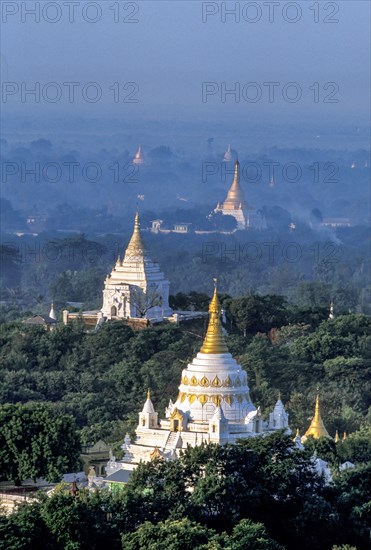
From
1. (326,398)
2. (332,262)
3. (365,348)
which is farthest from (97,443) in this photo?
(332,262)

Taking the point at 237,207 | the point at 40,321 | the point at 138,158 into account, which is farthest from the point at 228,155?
the point at 40,321

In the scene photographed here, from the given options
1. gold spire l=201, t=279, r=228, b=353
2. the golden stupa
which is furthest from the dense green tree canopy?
the golden stupa

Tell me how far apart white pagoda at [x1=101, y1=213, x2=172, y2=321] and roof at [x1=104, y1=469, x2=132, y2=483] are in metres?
26.2

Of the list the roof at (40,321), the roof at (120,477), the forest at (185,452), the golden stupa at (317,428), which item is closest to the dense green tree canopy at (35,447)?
the forest at (185,452)

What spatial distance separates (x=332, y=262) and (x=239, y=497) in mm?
93097

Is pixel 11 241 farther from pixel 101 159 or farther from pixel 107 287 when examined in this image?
pixel 107 287

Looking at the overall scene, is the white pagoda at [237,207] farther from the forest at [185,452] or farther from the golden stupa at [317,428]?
the golden stupa at [317,428]

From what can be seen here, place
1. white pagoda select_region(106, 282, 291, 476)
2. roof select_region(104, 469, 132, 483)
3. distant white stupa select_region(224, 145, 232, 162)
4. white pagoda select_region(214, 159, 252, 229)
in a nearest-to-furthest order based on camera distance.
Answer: roof select_region(104, 469, 132, 483) < white pagoda select_region(106, 282, 291, 476) < white pagoda select_region(214, 159, 252, 229) < distant white stupa select_region(224, 145, 232, 162)

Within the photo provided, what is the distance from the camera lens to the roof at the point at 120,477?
46.1 m

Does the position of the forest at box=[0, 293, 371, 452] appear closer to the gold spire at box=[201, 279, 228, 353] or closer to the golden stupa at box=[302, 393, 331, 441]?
the golden stupa at box=[302, 393, 331, 441]

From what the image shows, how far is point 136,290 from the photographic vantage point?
73.9 metres

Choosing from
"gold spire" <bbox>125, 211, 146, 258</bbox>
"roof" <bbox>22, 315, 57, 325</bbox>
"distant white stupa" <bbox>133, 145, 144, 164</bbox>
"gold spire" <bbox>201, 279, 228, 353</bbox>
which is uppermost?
"distant white stupa" <bbox>133, 145, 144, 164</bbox>

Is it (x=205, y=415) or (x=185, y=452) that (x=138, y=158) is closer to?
(x=205, y=415)

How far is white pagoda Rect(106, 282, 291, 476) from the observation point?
4697cm
